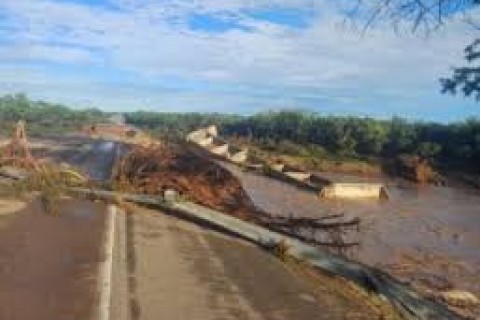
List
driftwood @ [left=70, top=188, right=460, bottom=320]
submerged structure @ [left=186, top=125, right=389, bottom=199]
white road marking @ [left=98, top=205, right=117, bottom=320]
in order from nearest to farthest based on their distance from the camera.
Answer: white road marking @ [left=98, top=205, right=117, bottom=320], driftwood @ [left=70, top=188, right=460, bottom=320], submerged structure @ [left=186, top=125, right=389, bottom=199]

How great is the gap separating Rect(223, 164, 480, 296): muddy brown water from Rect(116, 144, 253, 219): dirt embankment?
3.37 metres

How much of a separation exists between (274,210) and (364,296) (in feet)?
68.0

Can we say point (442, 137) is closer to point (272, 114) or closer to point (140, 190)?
point (272, 114)

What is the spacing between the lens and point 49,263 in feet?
39.9

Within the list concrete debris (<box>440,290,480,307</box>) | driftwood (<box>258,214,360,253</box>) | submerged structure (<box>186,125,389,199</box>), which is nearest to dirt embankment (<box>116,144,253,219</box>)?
driftwood (<box>258,214,360,253</box>)

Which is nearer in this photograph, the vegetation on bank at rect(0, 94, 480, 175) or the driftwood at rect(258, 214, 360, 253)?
the driftwood at rect(258, 214, 360, 253)

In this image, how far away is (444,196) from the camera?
49.4 meters

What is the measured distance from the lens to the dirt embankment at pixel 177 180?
20.2m

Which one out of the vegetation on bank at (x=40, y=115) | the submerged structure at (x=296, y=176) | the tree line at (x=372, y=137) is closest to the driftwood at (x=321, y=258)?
the submerged structure at (x=296, y=176)

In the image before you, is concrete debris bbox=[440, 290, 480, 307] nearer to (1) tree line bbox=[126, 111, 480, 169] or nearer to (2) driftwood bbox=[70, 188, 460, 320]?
(2) driftwood bbox=[70, 188, 460, 320]

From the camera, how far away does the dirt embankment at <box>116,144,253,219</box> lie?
20.2 m

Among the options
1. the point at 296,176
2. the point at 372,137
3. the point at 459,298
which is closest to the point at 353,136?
the point at 372,137

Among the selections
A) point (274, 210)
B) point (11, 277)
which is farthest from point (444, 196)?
point (11, 277)

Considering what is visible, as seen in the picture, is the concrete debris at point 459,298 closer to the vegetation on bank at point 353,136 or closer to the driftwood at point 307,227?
the driftwood at point 307,227
